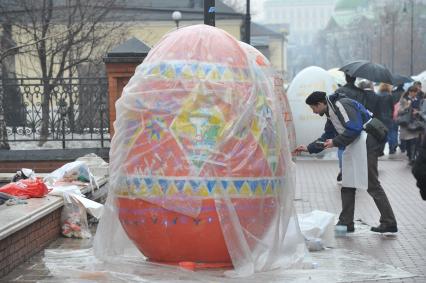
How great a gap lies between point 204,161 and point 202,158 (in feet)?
0.10

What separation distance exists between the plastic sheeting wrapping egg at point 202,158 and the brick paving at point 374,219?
1.08 metres

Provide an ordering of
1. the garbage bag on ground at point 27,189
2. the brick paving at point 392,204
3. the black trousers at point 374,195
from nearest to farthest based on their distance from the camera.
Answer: the brick paving at point 392,204 → the garbage bag on ground at point 27,189 → the black trousers at point 374,195

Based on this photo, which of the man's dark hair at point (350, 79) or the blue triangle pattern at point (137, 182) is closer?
the blue triangle pattern at point (137, 182)

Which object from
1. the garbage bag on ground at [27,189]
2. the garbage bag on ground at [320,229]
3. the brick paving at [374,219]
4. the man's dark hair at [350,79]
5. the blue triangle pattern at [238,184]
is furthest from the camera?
the man's dark hair at [350,79]

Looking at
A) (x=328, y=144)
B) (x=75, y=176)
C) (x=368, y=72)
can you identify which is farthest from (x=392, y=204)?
(x=75, y=176)

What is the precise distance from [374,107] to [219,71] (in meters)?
7.85

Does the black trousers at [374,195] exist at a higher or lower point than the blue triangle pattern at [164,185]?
lower

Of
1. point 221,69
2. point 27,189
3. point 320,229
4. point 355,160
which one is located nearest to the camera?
point 221,69

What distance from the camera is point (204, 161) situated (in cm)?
804

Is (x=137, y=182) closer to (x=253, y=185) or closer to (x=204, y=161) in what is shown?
(x=204, y=161)

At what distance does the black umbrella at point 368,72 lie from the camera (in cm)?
1357

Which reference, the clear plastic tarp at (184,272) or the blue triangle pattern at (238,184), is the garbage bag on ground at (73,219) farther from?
the blue triangle pattern at (238,184)

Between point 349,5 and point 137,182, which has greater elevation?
point 349,5

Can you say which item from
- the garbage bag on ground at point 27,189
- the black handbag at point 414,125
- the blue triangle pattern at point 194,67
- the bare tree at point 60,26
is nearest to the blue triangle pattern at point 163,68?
the blue triangle pattern at point 194,67
